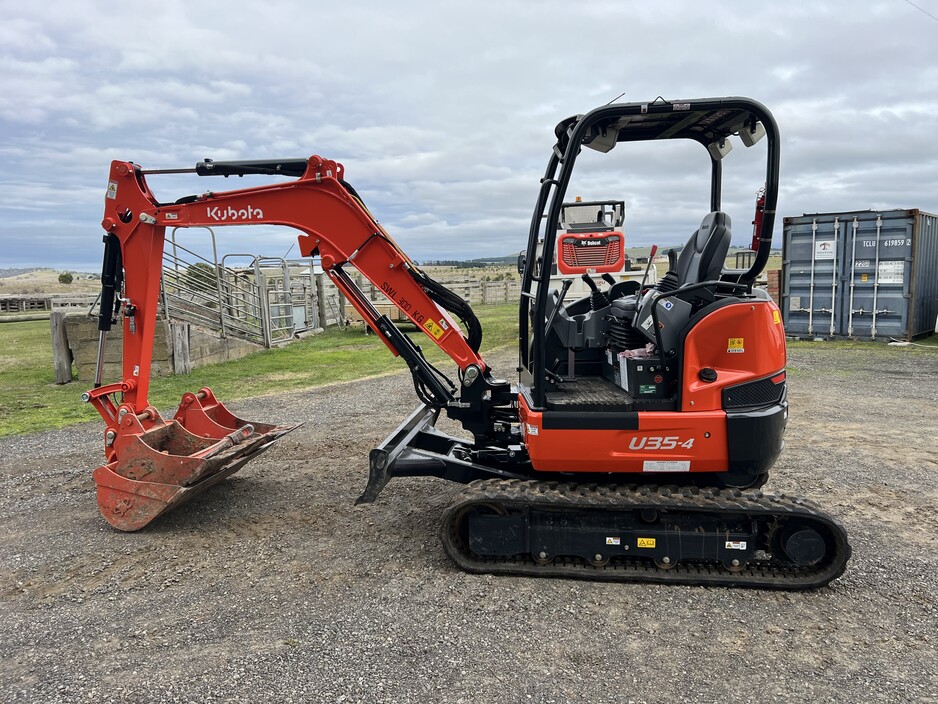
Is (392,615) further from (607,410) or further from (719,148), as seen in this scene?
(719,148)

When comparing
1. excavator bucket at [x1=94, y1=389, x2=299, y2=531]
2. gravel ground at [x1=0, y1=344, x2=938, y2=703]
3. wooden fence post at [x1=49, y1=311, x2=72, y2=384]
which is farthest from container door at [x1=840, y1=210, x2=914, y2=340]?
wooden fence post at [x1=49, y1=311, x2=72, y2=384]

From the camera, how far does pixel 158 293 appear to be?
17.2ft

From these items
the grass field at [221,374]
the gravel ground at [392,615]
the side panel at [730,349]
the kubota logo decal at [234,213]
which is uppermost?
the kubota logo decal at [234,213]

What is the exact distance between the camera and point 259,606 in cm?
390

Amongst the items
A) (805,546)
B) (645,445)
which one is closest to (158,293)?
(645,445)

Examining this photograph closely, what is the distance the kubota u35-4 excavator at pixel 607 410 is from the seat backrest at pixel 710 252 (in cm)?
1

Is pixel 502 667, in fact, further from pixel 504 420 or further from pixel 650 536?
pixel 504 420

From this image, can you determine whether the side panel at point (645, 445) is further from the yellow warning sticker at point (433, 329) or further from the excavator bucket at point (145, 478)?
the excavator bucket at point (145, 478)

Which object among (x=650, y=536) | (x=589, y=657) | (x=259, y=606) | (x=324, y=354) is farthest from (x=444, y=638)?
(x=324, y=354)

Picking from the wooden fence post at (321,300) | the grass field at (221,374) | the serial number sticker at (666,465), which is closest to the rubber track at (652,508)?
the serial number sticker at (666,465)

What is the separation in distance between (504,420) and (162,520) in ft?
9.79

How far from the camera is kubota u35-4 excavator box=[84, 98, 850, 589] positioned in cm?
411

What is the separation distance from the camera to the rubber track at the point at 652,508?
4.04m

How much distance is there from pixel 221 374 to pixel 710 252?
35.3 feet
